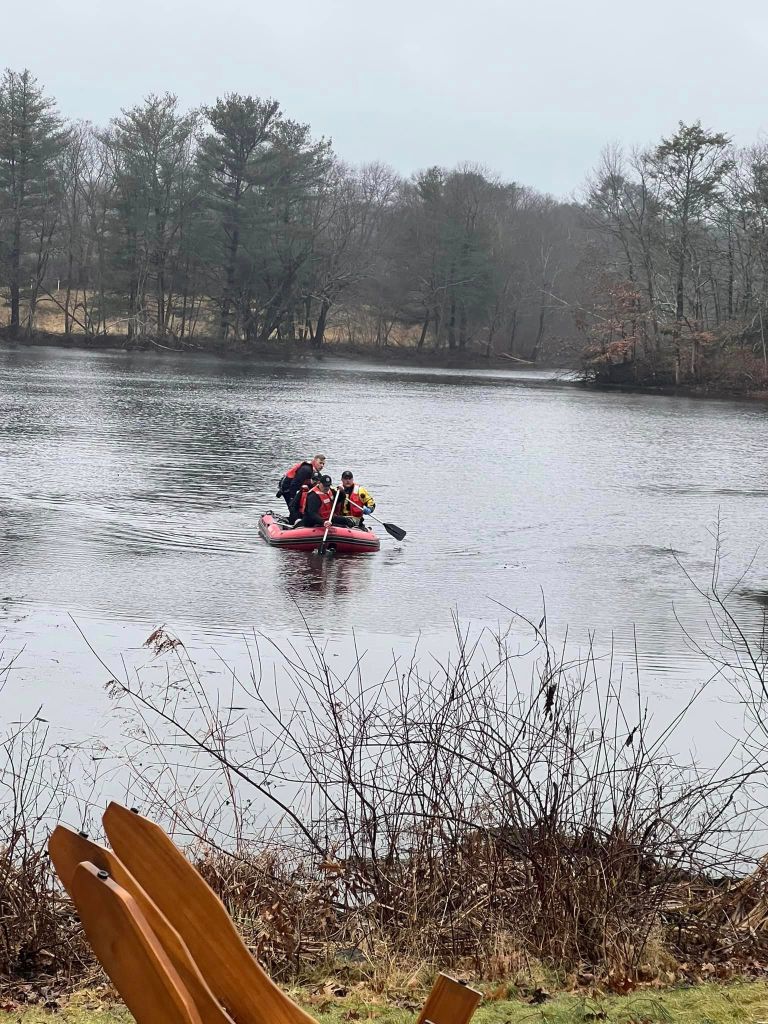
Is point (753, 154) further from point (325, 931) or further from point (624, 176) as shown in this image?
point (325, 931)

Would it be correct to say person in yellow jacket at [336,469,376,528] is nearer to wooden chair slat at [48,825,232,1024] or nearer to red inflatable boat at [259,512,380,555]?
red inflatable boat at [259,512,380,555]

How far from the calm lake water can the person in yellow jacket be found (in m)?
0.82

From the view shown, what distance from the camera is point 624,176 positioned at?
68.8 meters

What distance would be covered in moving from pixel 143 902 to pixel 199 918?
22cm

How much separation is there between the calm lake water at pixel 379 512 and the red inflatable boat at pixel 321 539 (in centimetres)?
32

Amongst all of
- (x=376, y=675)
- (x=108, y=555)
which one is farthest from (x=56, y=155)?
(x=376, y=675)

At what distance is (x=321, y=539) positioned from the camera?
19266 millimetres

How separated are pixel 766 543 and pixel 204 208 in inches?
2283

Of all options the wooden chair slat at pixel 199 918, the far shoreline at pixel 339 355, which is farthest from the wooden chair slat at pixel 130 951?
the far shoreline at pixel 339 355

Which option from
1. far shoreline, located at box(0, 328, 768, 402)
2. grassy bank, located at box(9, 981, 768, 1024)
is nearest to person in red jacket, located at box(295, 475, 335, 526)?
grassy bank, located at box(9, 981, 768, 1024)

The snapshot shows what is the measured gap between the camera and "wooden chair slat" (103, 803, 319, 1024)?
2.56 m

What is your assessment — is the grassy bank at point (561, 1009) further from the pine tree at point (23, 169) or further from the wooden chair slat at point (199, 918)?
the pine tree at point (23, 169)

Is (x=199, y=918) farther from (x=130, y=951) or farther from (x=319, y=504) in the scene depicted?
(x=319, y=504)

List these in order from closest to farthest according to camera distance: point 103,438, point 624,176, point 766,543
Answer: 1. point 766,543
2. point 103,438
3. point 624,176
